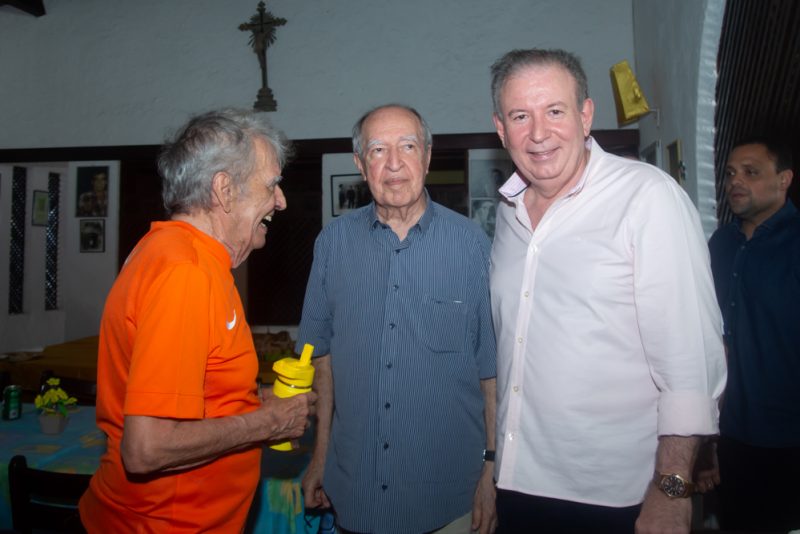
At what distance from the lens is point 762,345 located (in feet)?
6.62

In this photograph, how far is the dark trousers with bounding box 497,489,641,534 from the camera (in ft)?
4.18

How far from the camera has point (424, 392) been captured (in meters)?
1.58

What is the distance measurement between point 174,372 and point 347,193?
4029mm

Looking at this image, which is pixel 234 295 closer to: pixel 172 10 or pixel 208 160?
pixel 208 160

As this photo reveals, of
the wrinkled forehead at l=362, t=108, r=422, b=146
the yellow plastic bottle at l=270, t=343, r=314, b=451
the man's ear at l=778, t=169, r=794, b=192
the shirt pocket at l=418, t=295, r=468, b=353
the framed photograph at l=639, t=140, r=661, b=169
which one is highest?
the framed photograph at l=639, t=140, r=661, b=169

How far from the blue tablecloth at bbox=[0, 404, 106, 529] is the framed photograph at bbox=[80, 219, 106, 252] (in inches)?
130

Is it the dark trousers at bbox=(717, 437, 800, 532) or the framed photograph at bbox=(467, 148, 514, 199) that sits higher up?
the framed photograph at bbox=(467, 148, 514, 199)

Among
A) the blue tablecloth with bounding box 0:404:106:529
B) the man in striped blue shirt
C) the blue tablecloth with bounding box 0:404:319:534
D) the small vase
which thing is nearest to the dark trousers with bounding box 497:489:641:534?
the man in striped blue shirt

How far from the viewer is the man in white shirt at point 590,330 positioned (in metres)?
1.13

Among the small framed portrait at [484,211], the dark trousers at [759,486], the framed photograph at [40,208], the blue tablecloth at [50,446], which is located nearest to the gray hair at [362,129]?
the blue tablecloth at [50,446]

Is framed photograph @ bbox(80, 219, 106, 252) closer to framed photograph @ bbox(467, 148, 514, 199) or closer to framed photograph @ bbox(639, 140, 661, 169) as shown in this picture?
framed photograph @ bbox(467, 148, 514, 199)

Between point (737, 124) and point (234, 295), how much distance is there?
241 cm

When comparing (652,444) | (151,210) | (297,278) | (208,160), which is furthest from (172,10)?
(652,444)

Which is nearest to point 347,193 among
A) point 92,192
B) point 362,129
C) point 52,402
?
point 92,192
